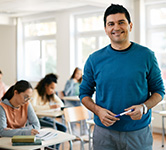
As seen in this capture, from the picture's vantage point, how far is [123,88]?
1594mm

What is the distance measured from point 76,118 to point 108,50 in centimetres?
239

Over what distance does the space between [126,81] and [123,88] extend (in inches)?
1.6

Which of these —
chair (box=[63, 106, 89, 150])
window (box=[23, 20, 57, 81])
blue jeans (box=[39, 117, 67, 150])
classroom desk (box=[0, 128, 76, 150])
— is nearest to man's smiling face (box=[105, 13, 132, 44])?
classroom desk (box=[0, 128, 76, 150])

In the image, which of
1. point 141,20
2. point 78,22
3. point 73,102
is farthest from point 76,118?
point 78,22

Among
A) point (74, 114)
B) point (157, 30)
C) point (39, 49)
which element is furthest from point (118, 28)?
point (39, 49)

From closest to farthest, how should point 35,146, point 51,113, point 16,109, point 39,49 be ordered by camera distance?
1. point 35,146
2. point 16,109
3. point 51,113
4. point 39,49

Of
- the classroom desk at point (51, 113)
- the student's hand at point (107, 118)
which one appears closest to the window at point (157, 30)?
the classroom desk at point (51, 113)

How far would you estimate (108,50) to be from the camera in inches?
67.0

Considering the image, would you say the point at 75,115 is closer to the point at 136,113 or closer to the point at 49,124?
the point at 49,124

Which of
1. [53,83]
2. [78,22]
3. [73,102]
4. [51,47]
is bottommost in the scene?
[73,102]

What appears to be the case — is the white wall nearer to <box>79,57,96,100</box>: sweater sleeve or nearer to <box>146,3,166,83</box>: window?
<box>146,3,166,83</box>: window

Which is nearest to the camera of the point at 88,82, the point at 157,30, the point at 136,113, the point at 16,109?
the point at 136,113

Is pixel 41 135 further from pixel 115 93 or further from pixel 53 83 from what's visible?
pixel 53 83

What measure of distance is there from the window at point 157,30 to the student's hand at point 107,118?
16.6 feet
